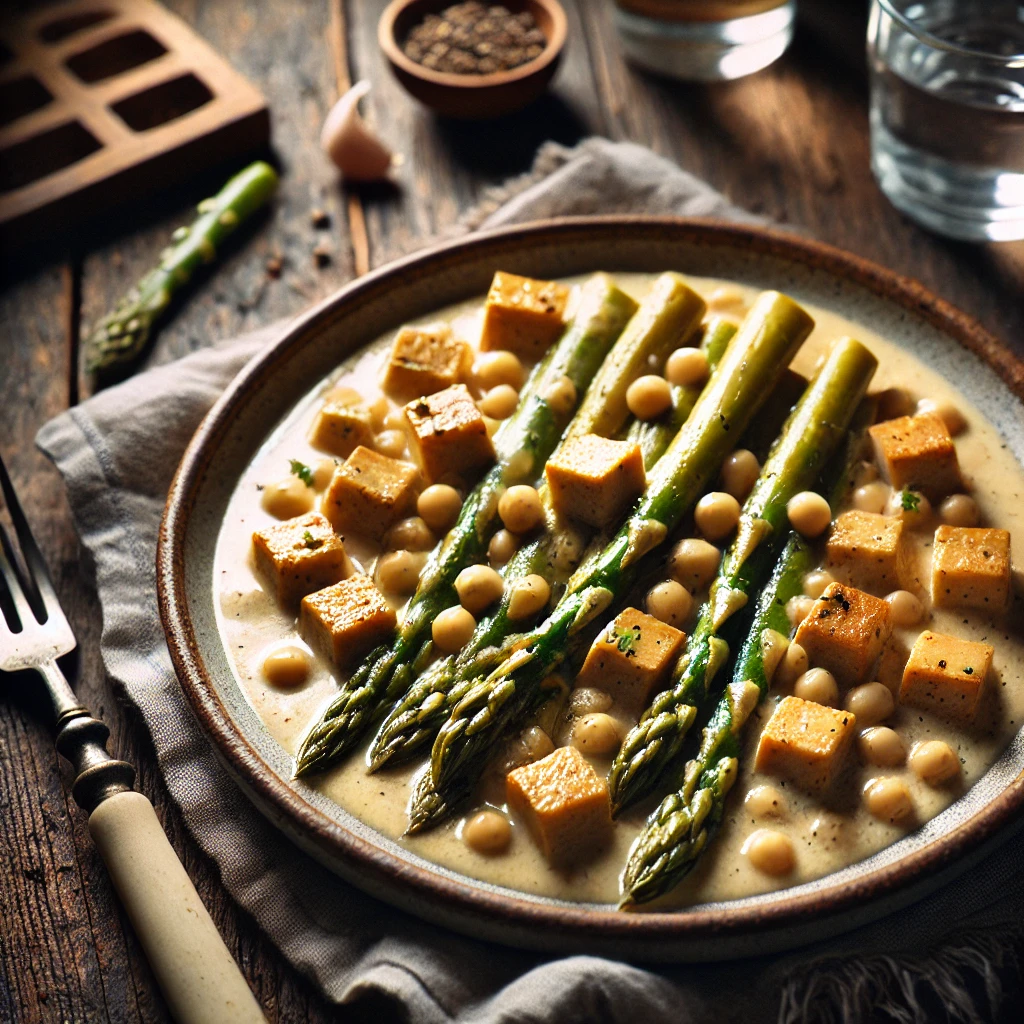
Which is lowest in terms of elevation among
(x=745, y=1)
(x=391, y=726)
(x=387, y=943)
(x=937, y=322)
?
(x=387, y=943)

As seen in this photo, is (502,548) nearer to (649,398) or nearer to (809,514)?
(649,398)

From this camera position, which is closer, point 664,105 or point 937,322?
point 937,322

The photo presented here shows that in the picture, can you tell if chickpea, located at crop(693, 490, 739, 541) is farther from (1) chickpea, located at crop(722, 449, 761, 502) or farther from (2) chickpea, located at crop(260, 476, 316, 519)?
(2) chickpea, located at crop(260, 476, 316, 519)

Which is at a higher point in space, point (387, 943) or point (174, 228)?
point (174, 228)

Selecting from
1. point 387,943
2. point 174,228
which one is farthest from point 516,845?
point 174,228

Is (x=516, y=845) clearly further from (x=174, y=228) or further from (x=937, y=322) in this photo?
(x=174, y=228)

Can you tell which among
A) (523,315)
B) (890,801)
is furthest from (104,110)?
(890,801)

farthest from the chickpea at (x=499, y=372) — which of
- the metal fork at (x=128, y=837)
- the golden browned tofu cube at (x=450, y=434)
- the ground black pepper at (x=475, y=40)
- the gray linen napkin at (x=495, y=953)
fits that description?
the ground black pepper at (x=475, y=40)
